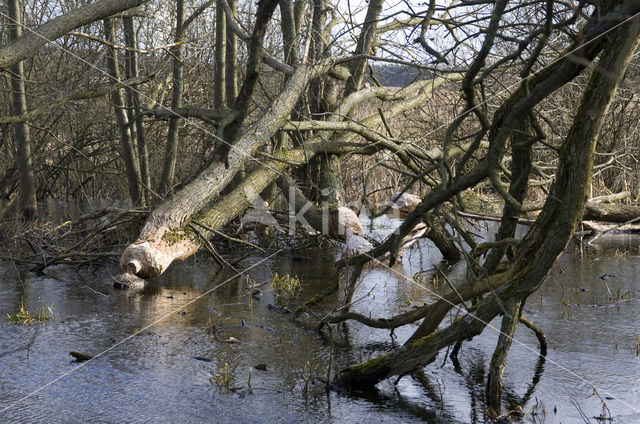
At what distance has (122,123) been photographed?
11.9m

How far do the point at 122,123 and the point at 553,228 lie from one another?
8955mm

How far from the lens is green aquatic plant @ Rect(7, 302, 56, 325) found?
6773 mm

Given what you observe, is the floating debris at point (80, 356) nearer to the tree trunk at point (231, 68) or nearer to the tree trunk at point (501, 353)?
the tree trunk at point (501, 353)

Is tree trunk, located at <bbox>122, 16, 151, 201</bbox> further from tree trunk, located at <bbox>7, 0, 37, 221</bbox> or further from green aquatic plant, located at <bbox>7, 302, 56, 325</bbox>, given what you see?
green aquatic plant, located at <bbox>7, 302, 56, 325</bbox>

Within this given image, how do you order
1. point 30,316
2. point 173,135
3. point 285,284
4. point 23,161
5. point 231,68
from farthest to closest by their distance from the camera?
point 23,161 < point 173,135 < point 231,68 < point 285,284 < point 30,316

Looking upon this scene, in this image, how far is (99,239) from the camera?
9891 millimetres

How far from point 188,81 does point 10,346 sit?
8.89 m

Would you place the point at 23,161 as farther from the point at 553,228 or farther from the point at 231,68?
the point at 553,228

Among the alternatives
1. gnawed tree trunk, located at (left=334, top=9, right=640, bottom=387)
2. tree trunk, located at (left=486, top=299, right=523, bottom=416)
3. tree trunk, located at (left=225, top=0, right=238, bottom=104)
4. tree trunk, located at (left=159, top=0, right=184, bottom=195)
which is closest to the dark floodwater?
tree trunk, located at (left=486, top=299, right=523, bottom=416)

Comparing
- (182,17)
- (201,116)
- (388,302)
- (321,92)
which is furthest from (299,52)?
(388,302)

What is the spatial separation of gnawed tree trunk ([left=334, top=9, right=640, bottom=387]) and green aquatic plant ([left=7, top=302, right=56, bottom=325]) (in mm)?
3261

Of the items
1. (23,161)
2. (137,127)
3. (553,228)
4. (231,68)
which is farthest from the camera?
(23,161)

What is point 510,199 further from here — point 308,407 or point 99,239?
point 99,239

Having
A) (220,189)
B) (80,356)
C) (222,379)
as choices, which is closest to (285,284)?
(220,189)
